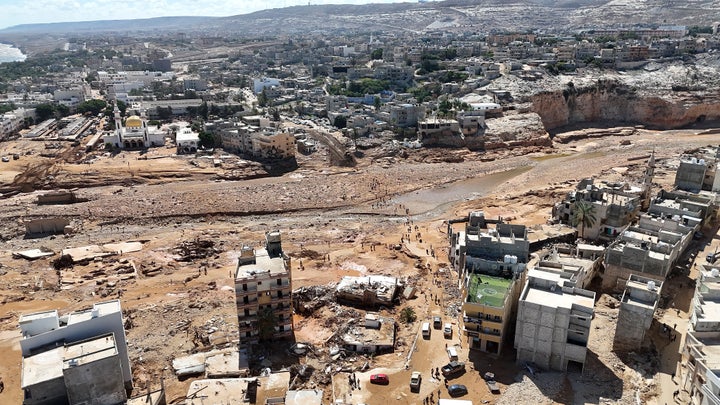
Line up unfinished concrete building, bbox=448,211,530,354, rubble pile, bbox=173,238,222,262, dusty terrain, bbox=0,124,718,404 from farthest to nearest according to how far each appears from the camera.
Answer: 1. rubble pile, bbox=173,238,222,262
2. dusty terrain, bbox=0,124,718,404
3. unfinished concrete building, bbox=448,211,530,354

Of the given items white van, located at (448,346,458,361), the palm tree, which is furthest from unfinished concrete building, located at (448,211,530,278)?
the palm tree

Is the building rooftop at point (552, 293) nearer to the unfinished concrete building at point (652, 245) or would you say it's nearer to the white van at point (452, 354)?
the white van at point (452, 354)

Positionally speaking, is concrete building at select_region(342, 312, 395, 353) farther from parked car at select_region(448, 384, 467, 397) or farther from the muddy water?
the muddy water

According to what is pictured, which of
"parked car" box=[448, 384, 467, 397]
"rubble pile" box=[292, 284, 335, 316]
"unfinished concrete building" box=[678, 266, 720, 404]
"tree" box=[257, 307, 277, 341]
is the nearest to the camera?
"unfinished concrete building" box=[678, 266, 720, 404]

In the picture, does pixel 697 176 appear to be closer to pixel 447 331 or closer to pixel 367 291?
pixel 447 331

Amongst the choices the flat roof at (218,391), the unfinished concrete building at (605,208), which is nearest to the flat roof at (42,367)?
the flat roof at (218,391)

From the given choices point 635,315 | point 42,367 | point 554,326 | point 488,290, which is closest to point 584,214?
point 635,315
